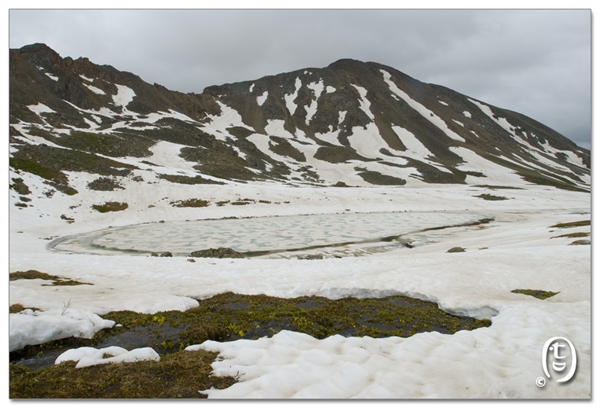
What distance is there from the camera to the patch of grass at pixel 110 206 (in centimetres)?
5184

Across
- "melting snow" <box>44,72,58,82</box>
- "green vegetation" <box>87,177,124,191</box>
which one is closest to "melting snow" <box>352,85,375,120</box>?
"melting snow" <box>44,72,58,82</box>

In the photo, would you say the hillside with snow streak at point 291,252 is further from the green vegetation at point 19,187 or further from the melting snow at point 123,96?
the melting snow at point 123,96

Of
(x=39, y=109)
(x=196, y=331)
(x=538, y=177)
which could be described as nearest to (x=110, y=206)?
(x=196, y=331)

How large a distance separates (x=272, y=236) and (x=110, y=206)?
32236mm

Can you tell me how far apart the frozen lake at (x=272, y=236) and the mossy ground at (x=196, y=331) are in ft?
49.8

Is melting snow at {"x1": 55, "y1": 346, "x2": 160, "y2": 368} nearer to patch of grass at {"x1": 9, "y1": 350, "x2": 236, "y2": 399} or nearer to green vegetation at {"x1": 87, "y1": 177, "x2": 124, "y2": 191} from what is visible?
patch of grass at {"x1": 9, "y1": 350, "x2": 236, "y2": 399}

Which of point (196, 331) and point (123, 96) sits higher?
point (123, 96)

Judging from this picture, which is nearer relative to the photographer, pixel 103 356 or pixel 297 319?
pixel 103 356

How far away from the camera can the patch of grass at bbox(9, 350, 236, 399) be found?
6008 mm

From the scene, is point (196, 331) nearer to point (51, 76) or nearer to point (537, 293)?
point (537, 293)

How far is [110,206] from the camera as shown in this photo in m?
53.3

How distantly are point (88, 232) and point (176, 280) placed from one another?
2993 cm
